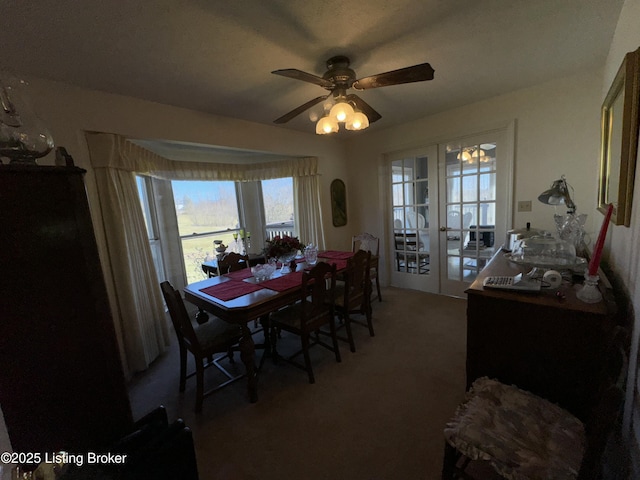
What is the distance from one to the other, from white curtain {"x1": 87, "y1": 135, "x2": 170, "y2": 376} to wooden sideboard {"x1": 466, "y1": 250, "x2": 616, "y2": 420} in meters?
2.54

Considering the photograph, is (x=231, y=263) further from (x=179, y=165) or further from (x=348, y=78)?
(x=348, y=78)

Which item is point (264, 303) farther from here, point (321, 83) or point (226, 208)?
point (226, 208)

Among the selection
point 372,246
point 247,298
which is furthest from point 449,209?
point 247,298

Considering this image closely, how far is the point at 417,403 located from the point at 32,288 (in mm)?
2125

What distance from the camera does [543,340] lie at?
43.4 inches

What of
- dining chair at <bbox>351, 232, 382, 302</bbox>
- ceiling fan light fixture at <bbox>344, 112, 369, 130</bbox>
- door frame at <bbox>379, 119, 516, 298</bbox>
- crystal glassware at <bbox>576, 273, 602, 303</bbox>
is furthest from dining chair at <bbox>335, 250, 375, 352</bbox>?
crystal glassware at <bbox>576, 273, 602, 303</bbox>

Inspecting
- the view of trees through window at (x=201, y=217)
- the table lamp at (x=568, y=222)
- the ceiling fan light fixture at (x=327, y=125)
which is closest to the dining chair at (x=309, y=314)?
the ceiling fan light fixture at (x=327, y=125)

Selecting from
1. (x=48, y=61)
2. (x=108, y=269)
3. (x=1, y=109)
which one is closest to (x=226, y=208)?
(x=108, y=269)

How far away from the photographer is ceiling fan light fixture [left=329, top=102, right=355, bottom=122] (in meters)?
1.77

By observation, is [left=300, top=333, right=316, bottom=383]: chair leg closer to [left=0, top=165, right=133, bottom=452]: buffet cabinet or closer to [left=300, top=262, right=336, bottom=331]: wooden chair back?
[left=300, top=262, right=336, bottom=331]: wooden chair back

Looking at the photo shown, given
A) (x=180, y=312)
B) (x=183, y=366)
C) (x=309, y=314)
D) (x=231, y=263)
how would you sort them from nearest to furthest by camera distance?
(x=180, y=312), (x=183, y=366), (x=309, y=314), (x=231, y=263)

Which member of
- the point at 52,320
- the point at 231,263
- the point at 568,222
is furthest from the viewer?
the point at 231,263

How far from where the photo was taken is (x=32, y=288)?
93 centimetres

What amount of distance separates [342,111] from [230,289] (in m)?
1.63
